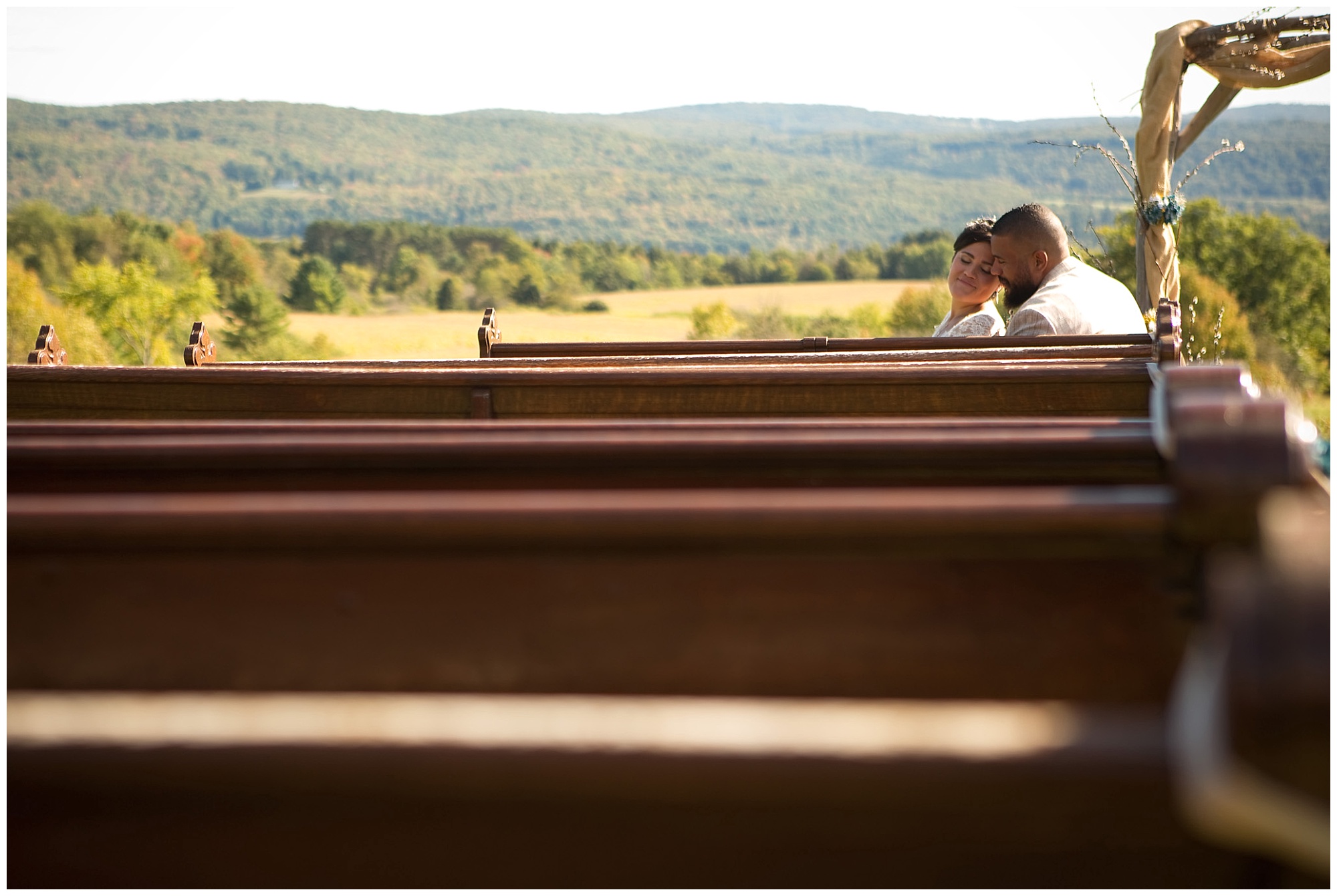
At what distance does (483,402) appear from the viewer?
210 cm

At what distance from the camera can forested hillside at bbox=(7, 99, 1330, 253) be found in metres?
45.6

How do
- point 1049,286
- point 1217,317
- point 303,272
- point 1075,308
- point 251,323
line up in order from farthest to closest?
point 303,272 → point 251,323 → point 1217,317 → point 1049,286 → point 1075,308

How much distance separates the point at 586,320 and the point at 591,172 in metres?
42.3

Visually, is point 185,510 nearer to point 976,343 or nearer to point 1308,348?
point 976,343

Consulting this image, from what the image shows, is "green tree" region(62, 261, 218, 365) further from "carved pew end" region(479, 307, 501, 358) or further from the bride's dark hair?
the bride's dark hair

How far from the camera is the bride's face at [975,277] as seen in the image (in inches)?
158

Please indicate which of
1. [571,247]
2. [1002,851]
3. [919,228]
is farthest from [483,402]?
[919,228]

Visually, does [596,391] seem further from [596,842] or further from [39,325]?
[39,325]

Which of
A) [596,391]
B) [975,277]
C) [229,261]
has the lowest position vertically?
[596,391]

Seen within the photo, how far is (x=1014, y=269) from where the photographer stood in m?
3.88

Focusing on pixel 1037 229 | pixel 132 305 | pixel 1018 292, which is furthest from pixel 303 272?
pixel 1037 229

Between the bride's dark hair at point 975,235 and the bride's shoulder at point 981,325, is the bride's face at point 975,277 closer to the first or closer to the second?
the bride's dark hair at point 975,235

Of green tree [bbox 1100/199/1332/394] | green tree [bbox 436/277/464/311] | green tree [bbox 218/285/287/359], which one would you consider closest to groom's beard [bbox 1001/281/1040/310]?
green tree [bbox 1100/199/1332/394]

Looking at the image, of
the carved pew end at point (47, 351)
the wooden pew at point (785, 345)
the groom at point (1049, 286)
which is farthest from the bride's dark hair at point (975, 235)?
the carved pew end at point (47, 351)
